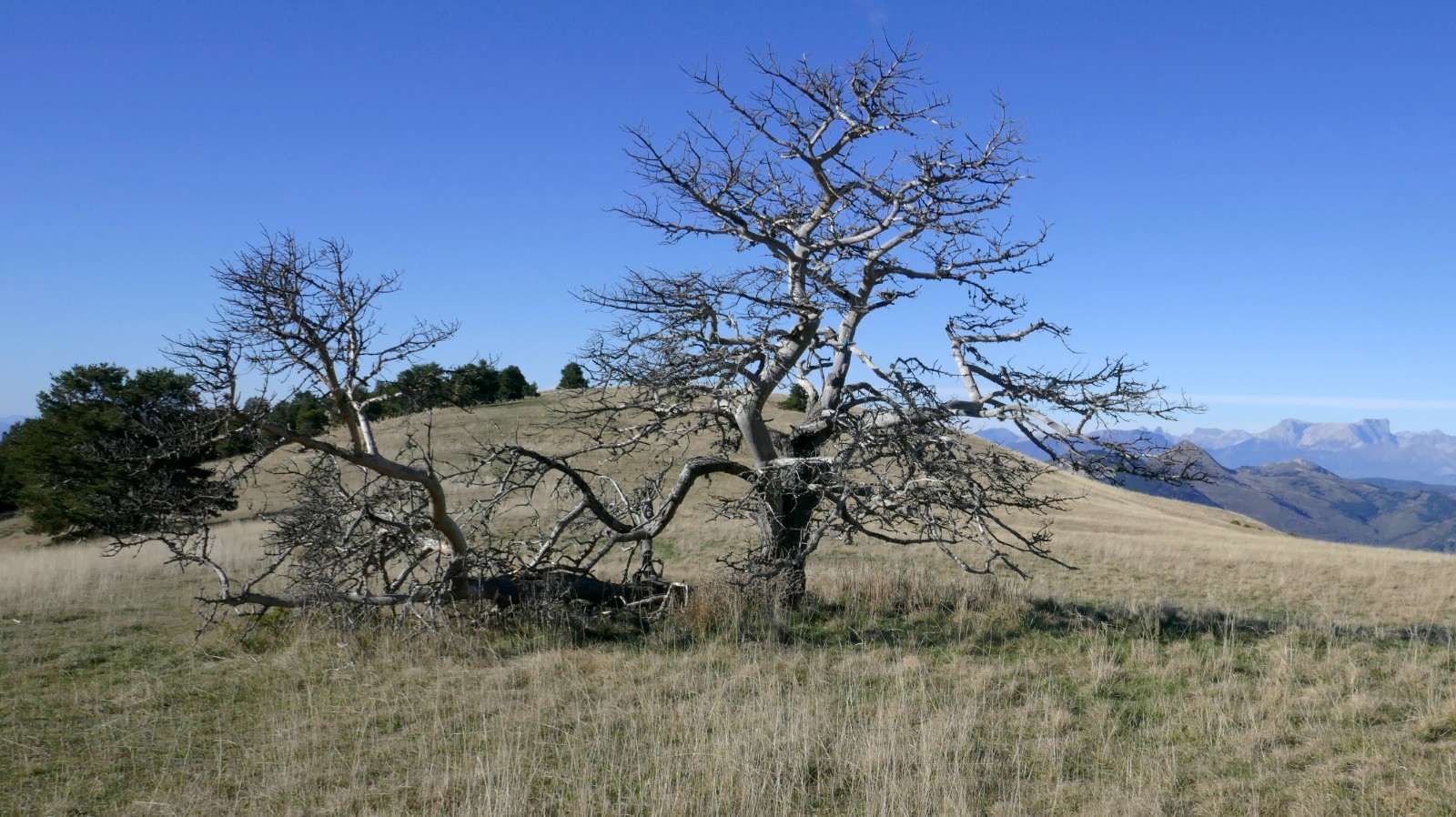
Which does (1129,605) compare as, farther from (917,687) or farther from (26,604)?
(26,604)

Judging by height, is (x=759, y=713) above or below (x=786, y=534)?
below

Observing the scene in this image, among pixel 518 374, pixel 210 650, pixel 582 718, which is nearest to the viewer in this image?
pixel 582 718

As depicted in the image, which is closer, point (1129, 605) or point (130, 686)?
point (130, 686)

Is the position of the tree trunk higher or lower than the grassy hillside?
higher

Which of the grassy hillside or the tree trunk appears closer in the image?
the grassy hillside

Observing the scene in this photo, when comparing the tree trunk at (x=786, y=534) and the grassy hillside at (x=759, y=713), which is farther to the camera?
Result: the tree trunk at (x=786, y=534)

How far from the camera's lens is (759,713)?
691cm

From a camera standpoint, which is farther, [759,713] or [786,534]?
[786,534]

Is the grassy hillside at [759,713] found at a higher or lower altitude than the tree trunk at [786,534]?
lower

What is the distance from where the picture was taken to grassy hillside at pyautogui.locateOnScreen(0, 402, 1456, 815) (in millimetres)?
5496

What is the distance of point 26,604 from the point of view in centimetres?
1296

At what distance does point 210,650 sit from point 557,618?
375 cm

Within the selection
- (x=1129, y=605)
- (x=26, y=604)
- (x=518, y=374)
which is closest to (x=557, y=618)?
(x=1129, y=605)

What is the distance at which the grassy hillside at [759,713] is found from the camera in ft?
18.0
